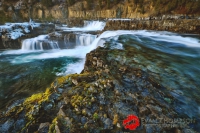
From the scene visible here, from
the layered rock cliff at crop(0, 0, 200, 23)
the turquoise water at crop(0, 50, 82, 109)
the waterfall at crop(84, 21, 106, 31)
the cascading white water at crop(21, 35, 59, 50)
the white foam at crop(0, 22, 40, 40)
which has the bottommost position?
the turquoise water at crop(0, 50, 82, 109)

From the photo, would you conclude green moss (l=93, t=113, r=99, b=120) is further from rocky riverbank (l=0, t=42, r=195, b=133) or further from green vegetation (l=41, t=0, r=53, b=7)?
green vegetation (l=41, t=0, r=53, b=7)

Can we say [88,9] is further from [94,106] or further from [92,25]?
[94,106]

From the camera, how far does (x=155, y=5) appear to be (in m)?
20.6

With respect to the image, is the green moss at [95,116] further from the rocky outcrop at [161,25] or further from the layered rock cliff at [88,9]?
the layered rock cliff at [88,9]

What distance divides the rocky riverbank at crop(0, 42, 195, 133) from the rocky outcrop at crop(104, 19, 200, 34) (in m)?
11.7

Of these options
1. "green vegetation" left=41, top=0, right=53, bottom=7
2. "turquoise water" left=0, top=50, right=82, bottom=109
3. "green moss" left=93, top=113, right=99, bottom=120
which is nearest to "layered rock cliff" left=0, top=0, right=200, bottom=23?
"green vegetation" left=41, top=0, right=53, bottom=7

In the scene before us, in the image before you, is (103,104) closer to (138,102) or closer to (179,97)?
(138,102)

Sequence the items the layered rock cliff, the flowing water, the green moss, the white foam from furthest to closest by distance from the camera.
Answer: the layered rock cliff, the white foam, the flowing water, the green moss

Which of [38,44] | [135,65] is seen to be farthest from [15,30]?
[135,65]

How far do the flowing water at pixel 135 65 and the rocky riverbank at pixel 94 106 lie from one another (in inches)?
24.1

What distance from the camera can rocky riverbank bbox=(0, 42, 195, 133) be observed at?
2467mm

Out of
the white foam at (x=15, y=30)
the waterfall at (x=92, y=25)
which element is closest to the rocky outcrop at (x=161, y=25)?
the waterfall at (x=92, y=25)

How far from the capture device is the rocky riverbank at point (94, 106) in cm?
247

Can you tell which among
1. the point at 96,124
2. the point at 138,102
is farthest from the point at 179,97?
the point at 96,124
